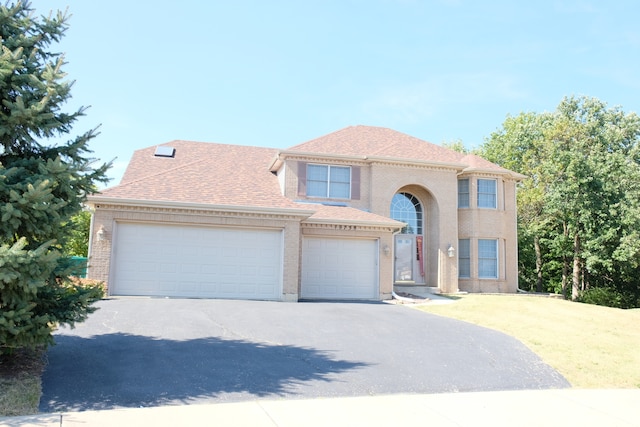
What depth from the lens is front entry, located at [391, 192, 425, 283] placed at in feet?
74.8

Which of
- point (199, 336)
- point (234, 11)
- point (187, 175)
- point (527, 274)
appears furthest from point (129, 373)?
point (527, 274)

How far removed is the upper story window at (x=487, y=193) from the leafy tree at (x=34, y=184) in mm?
19587

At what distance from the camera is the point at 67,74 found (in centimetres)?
721


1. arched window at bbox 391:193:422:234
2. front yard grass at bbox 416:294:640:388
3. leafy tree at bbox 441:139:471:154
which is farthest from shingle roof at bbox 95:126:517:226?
leafy tree at bbox 441:139:471:154

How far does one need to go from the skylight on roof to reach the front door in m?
10.8

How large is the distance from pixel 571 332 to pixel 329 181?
1143 centimetres

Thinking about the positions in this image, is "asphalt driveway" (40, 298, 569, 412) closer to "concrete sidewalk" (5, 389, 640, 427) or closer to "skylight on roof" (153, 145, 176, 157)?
"concrete sidewalk" (5, 389, 640, 427)

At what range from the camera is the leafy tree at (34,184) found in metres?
6.23

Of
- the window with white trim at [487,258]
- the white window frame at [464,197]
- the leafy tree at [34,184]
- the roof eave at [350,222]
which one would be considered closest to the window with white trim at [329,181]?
the roof eave at [350,222]

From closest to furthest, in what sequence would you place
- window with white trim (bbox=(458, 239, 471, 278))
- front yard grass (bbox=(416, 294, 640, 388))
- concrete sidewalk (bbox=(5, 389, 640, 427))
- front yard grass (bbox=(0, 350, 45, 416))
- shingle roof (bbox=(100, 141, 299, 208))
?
concrete sidewalk (bbox=(5, 389, 640, 427)) → front yard grass (bbox=(0, 350, 45, 416)) → front yard grass (bbox=(416, 294, 640, 388)) → shingle roof (bbox=(100, 141, 299, 208)) → window with white trim (bbox=(458, 239, 471, 278))

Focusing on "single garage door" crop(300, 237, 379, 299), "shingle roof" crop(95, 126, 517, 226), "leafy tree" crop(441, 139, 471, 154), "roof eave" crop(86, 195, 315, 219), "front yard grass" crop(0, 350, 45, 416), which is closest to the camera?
"front yard grass" crop(0, 350, 45, 416)

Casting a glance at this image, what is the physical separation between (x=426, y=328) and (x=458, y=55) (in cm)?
966

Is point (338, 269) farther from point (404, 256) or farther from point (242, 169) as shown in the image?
point (242, 169)

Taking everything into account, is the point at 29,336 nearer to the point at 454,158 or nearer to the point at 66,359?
the point at 66,359
